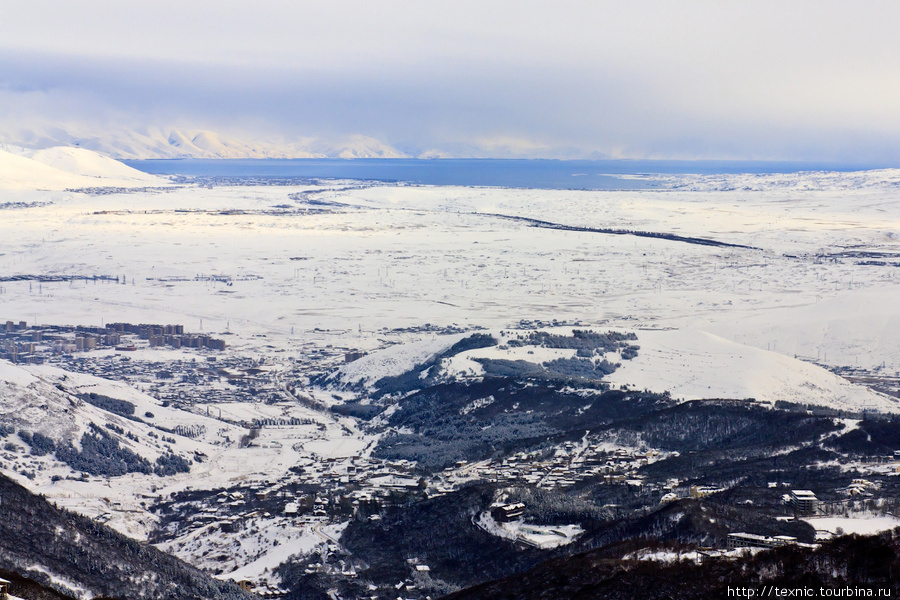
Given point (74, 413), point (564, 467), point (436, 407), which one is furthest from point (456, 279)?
point (564, 467)

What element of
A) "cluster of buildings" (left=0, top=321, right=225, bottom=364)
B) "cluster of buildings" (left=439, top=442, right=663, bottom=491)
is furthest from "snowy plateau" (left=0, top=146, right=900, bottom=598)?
"cluster of buildings" (left=0, top=321, right=225, bottom=364)

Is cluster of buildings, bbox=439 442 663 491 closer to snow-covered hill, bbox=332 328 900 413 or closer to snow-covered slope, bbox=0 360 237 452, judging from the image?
snow-covered hill, bbox=332 328 900 413

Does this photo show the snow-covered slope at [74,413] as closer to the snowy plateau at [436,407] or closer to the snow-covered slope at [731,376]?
the snowy plateau at [436,407]

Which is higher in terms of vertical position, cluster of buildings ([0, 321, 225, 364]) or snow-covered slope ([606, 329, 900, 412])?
snow-covered slope ([606, 329, 900, 412])

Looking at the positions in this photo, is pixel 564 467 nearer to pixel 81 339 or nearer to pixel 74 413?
pixel 74 413

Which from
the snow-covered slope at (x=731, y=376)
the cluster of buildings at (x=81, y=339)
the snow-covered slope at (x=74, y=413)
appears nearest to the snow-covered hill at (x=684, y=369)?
the snow-covered slope at (x=731, y=376)

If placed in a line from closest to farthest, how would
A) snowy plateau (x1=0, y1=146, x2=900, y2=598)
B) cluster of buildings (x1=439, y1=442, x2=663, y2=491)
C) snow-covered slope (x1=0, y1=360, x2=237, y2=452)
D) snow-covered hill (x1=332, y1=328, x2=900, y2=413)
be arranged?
1. snowy plateau (x1=0, y1=146, x2=900, y2=598)
2. cluster of buildings (x1=439, y1=442, x2=663, y2=491)
3. snow-covered slope (x1=0, y1=360, x2=237, y2=452)
4. snow-covered hill (x1=332, y1=328, x2=900, y2=413)

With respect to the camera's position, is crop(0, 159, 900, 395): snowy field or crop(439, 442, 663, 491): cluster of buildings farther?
crop(0, 159, 900, 395): snowy field

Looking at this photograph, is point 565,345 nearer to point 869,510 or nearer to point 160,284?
point 869,510

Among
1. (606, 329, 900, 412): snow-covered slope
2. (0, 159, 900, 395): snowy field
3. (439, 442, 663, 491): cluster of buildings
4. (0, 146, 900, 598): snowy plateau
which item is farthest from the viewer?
(0, 159, 900, 395): snowy field
